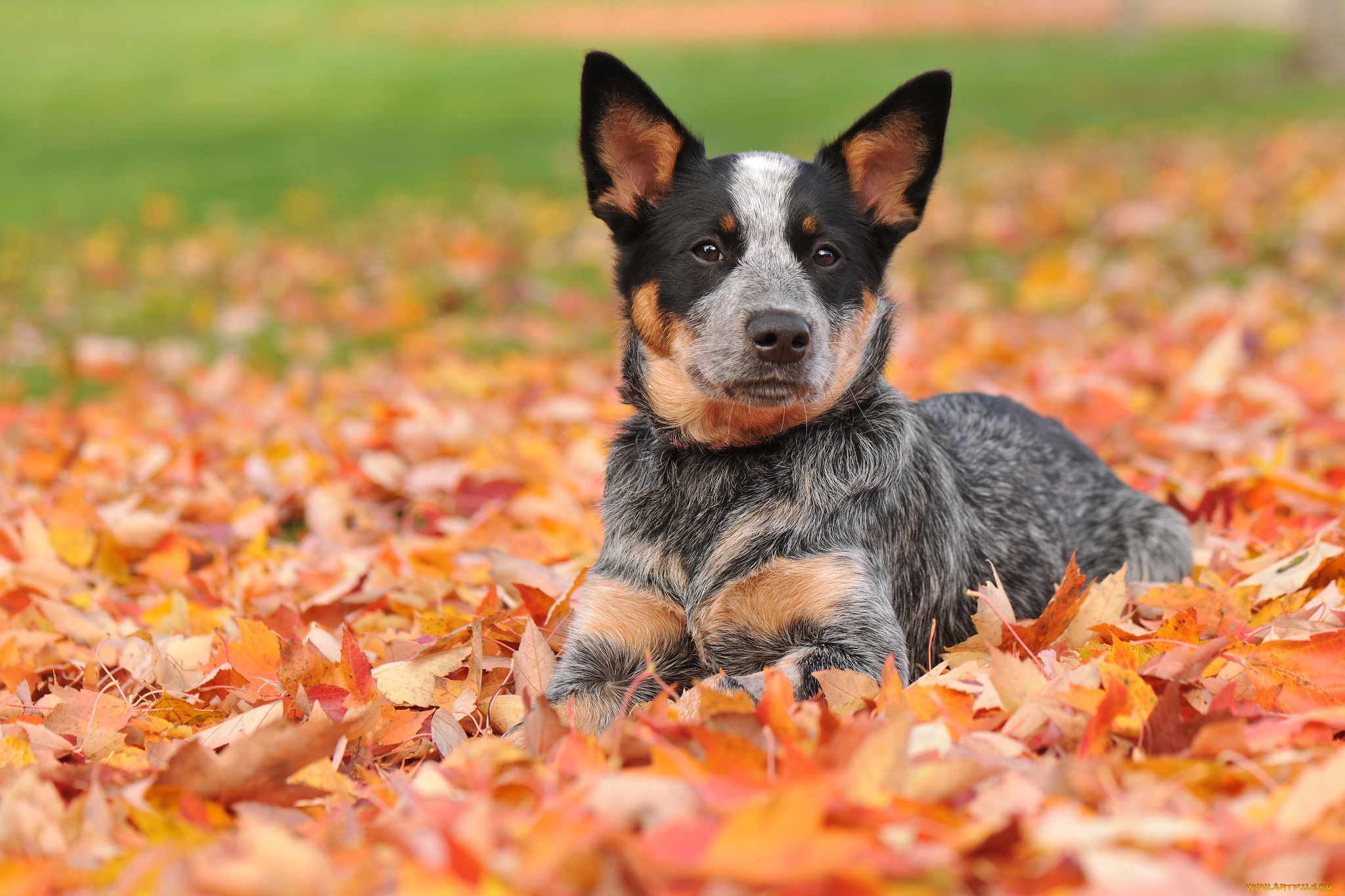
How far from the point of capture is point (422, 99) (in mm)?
23281

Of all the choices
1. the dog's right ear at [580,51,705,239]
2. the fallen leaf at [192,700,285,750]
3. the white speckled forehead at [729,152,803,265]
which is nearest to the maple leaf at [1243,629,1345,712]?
the white speckled forehead at [729,152,803,265]

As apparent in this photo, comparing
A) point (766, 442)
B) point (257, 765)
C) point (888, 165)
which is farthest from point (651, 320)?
point (257, 765)

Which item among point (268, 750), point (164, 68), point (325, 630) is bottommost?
point (325, 630)

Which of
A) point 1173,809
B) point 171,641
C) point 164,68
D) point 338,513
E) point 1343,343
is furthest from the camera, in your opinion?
point 164,68

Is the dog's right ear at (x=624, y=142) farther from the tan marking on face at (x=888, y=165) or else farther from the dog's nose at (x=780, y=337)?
the dog's nose at (x=780, y=337)

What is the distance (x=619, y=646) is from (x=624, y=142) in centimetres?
145

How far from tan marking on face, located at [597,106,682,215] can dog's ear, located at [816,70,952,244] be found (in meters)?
0.46

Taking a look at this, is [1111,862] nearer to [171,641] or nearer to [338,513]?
[171,641]

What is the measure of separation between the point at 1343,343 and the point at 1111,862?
229 inches

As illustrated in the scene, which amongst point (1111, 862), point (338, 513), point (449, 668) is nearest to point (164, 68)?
point (338, 513)

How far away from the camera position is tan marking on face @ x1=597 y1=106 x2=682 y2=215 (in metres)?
3.36

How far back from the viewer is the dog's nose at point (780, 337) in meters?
3.00

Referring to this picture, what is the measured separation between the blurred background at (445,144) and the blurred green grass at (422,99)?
10cm

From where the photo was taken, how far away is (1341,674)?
2.61 m
